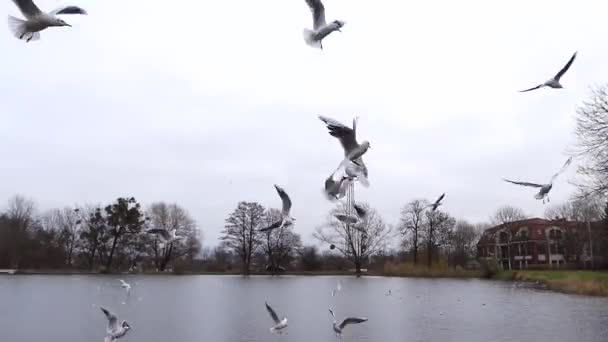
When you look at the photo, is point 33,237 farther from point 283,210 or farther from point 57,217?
point 283,210

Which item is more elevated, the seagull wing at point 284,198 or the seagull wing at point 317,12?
the seagull wing at point 317,12

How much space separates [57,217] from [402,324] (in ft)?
234

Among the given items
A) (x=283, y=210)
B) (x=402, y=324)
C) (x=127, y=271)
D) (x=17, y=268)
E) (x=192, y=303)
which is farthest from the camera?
(x=127, y=271)

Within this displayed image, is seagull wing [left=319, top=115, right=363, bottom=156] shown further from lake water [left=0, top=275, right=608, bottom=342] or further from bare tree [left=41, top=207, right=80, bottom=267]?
bare tree [left=41, top=207, right=80, bottom=267]

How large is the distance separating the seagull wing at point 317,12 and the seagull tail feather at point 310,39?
0.46 feet

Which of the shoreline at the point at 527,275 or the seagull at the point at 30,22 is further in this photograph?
the shoreline at the point at 527,275

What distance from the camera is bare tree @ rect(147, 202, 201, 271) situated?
70.0 m

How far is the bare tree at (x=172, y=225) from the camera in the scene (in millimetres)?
70000

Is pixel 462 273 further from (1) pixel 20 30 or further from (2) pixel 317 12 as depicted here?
(1) pixel 20 30

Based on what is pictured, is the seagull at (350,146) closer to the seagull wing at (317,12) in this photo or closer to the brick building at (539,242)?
the seagull wing at (317,12)

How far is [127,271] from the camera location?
6825 cm

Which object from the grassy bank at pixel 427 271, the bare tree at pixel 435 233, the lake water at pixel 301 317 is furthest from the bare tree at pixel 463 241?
the lake water at pixel 301 317

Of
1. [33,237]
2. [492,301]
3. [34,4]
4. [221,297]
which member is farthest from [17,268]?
[34,4]

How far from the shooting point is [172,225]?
69.8 meters
